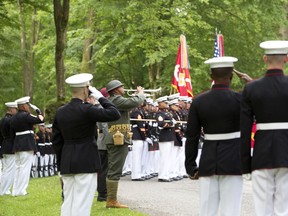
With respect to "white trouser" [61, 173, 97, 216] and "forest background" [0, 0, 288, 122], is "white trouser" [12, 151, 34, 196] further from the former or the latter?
"forest background" [0, 0, 288, 122]

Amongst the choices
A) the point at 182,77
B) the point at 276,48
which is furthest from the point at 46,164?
the point at 276,48

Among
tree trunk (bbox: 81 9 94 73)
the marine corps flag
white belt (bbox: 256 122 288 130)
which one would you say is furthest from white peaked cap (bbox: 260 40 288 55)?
tree trunk (bbox: 81 9 94 73)

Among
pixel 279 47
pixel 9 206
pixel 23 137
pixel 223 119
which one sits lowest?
pixel 9 206

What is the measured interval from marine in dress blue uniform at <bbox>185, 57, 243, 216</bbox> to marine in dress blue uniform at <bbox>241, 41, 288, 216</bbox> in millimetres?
357

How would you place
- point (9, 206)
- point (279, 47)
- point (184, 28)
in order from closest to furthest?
point (279, 47), point (9, 206), point (184, 28)

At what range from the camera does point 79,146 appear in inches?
336

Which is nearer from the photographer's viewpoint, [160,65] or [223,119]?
[223,119]

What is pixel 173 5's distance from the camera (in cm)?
2895

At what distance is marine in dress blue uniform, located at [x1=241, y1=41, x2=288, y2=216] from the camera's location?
660 centimetres

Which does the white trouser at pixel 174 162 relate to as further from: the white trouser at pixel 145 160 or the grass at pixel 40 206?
the grass at pixel 40 206

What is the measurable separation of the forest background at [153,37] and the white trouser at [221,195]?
61.0 feet

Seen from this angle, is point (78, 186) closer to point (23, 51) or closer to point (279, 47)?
point (279, 47)

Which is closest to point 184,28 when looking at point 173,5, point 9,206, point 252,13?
point 173,5

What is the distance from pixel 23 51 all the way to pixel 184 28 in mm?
13694
